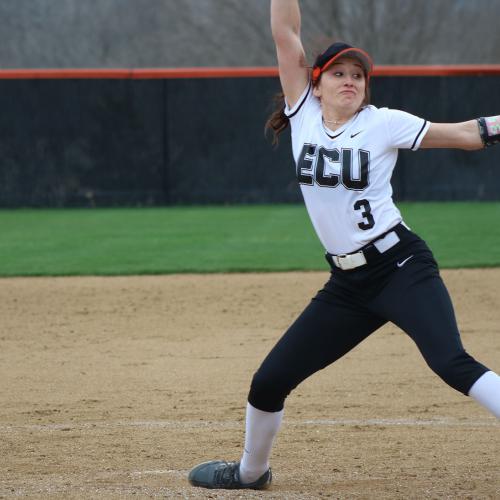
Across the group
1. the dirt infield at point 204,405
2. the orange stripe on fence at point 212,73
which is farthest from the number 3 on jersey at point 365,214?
the orange stripe on fence at point 212,73

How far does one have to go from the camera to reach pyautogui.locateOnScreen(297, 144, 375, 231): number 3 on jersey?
3639 millimetres

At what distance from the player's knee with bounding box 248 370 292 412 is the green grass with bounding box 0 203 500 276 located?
6059 mm

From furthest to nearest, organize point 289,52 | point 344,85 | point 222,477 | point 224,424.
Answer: point 224,424 < point 222,477 < point 289,52 < point 344,85

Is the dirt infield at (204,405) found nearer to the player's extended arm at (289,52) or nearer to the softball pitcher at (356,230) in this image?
the softball pitcher at (356,230)

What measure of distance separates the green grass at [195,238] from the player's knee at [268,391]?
6059 mm

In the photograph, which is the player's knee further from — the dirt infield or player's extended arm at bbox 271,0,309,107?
player's extended arm at bbox 271,0,309,107

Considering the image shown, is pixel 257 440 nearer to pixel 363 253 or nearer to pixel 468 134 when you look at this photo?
A: pixel 363 253

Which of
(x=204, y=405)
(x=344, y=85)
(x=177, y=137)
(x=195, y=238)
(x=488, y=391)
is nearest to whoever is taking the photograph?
(x=488, y=391)

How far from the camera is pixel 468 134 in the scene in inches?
143

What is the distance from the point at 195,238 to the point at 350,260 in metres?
8.70

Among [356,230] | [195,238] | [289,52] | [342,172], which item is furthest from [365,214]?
[195,238]

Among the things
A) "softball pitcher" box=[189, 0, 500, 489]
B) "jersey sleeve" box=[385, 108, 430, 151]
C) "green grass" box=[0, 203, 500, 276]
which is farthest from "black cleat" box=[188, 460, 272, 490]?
"green grass" box=[0, 203, 500, 276]

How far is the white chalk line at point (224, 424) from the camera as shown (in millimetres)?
5000

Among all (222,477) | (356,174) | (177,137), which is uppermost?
(356,174)
